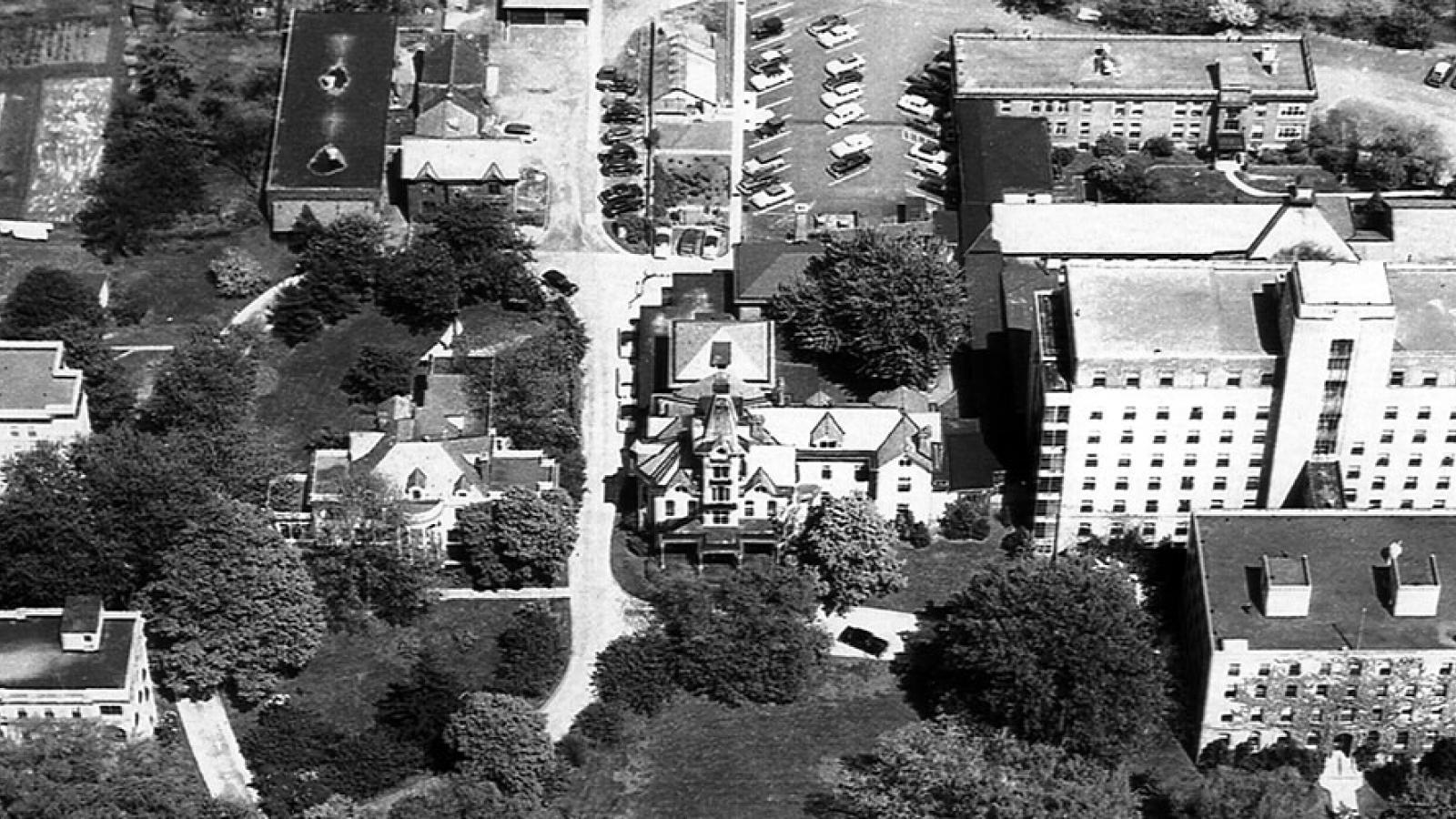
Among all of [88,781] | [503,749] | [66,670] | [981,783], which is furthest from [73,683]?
[981,783]

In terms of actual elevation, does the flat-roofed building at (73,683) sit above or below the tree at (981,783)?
above

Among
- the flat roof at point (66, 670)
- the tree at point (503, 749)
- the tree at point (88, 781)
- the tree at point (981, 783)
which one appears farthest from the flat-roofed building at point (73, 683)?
the tree at point (981, 783)

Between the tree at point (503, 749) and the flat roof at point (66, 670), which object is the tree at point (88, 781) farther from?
the tree at point (503, 749)

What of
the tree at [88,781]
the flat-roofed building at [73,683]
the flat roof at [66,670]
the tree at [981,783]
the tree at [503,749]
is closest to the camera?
the tree at [981,783]

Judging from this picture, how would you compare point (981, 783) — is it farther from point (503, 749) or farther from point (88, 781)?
point (88, 781)

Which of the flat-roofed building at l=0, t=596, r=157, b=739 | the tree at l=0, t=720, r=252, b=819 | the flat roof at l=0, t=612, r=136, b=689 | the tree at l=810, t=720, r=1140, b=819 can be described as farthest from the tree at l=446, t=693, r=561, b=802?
the flat roof at l=0, t=612, r=136, b=689

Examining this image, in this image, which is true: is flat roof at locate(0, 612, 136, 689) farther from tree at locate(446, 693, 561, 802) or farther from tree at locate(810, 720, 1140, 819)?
tree at locate(810, 720, 1140, 819)
